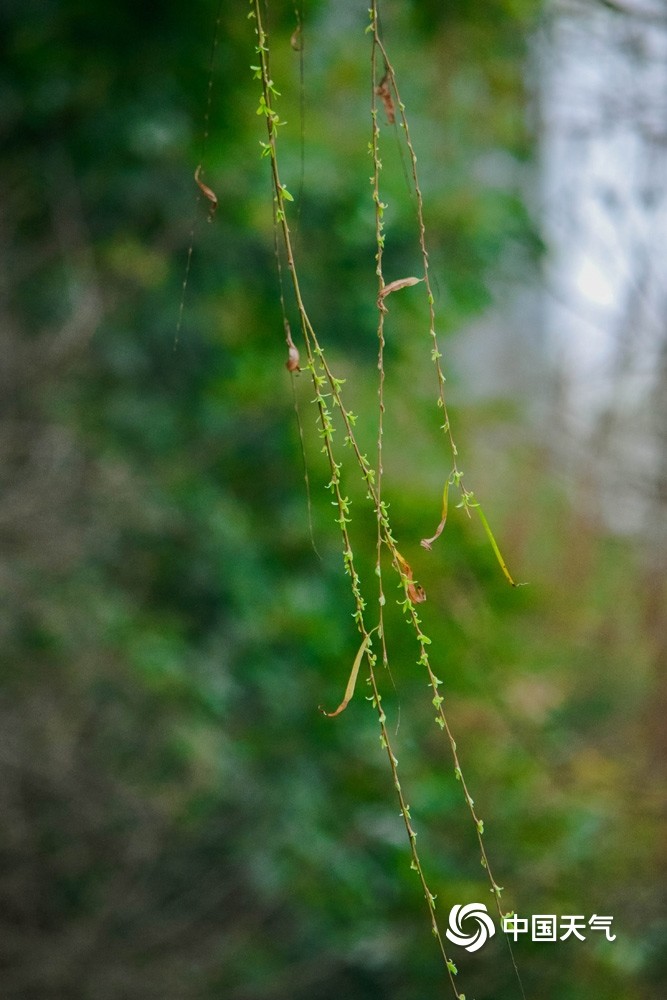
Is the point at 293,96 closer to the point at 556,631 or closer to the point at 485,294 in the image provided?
the point at 485,294

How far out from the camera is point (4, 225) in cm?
224

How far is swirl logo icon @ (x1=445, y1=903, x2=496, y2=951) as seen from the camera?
6.76ft

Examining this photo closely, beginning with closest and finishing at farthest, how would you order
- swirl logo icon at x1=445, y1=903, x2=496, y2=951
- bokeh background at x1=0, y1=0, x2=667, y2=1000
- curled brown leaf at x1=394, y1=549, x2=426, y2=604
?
curled brown leaf at x1=394, y1=549, x2=426, y2=604, swirl logo icon at x1=445, y1=903, x2=496, y2=951, bokeh background at x1=0, y1=0, x2=667, y2=1000

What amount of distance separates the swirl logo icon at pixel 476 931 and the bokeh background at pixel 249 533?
6cm

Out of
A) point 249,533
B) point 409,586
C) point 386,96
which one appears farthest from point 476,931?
point 386,96

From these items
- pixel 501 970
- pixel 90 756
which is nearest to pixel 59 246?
pixel 90 756

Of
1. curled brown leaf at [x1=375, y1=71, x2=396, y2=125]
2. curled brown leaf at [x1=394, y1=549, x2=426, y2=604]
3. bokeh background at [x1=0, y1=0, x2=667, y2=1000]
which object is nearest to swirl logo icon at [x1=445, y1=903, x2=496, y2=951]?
bokeh background at [x1=0, y1=0, x2=667, y2=1000]

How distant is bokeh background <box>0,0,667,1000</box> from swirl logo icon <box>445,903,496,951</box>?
6 centimetres

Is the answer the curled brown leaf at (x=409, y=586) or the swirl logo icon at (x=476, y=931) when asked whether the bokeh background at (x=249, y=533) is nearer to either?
the swirl logo icon at (x=476, y=931)

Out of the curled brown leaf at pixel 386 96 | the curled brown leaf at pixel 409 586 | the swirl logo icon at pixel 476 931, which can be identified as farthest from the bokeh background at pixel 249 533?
the curled brown leaf at pixel 409 586

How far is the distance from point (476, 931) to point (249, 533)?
3.50 feet

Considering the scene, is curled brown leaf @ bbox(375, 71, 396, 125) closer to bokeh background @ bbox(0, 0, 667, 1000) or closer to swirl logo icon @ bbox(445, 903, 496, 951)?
bokeh background @ bbox(0, 0, 667, 1000)

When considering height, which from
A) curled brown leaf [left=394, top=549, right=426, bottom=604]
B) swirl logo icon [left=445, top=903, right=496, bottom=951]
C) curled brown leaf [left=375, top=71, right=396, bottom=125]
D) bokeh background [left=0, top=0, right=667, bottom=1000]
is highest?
bokeh background [left=0, top=0, right=667, bottom=1000]

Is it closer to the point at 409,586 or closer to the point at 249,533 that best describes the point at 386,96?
the point at 409,586
